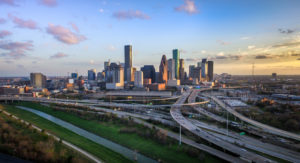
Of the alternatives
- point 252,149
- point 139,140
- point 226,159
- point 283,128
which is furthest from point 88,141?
point 283,128

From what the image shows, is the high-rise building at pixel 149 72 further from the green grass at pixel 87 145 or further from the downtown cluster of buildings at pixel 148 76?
the green grass at pixel 87 145

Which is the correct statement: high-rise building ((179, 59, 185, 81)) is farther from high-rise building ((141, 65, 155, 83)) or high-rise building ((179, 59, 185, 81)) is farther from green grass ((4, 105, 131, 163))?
green grass ((4, 105, 131, 163))

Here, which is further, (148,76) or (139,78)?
(148,76)

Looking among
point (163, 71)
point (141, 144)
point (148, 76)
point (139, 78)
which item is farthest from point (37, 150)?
point (148, 76)

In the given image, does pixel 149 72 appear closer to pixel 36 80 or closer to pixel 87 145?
pixel 36 80

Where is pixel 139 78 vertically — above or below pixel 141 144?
above

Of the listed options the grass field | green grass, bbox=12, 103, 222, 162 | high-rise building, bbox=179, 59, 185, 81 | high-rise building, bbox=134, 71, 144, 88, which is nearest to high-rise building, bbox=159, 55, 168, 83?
high-rise building, bbox=134, 71, 144, 88

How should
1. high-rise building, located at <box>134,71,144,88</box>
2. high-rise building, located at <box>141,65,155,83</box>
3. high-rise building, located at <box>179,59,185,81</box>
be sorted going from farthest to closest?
1. high-rise building, located at <box>179,59,185,81</box>
2. high-rise building, located at <box>141,65,155,83</box>
3. high-rise building, located at <box>134,71,144,88</box>

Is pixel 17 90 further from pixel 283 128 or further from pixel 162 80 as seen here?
pixel 283 128

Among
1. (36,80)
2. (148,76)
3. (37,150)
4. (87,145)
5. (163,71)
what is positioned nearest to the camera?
(37,150)

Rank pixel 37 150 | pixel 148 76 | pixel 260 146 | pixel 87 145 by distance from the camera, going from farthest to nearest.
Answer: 1. pixel 148 76
2. pixel 87 145
3. pixel 260 146
4. pixel 37 150

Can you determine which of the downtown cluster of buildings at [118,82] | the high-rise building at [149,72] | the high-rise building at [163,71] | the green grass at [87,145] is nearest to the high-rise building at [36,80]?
the downtown cluster of buildings at [118,82]
